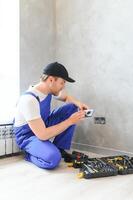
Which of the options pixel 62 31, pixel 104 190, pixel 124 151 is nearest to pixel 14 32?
pixel 62 31

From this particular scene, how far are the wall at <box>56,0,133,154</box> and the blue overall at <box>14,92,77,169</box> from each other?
1.27 ft

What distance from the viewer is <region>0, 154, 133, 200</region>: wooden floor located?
163cm

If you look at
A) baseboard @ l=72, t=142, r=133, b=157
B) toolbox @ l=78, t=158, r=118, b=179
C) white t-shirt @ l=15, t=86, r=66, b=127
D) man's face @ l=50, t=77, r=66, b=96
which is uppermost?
man's face @ l=50, t=77, r=66, b=96

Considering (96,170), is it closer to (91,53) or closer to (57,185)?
(57,185)

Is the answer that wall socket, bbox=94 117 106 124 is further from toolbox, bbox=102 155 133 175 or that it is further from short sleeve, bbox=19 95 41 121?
short sleeve, bbox=19 95 41 121

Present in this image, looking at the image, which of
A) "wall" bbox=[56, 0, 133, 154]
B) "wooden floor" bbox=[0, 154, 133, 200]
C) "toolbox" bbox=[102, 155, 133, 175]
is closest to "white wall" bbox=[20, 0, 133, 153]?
"wall" bbox=[56, 0, 133, 154]

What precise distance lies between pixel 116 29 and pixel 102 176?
142 centimetres

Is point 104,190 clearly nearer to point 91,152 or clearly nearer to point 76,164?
point 76,164

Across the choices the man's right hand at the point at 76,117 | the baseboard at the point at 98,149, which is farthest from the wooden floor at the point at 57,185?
the baseboard at the point at 98,149

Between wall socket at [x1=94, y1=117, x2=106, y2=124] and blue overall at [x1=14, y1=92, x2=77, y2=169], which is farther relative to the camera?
wall socket at [x1=94, y1=117, x2=106, y2=124]

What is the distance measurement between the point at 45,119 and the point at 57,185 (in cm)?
87

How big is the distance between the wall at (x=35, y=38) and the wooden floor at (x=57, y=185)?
3.33ft

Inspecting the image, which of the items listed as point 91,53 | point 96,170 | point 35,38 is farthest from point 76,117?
point 35,38

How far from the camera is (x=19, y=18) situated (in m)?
2.77
